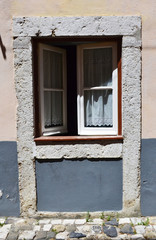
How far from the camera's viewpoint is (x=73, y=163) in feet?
11.9

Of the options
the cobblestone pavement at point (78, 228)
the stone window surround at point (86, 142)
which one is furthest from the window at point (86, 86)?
the cobblestone pavement at point (78, 228)

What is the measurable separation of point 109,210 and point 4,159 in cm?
178

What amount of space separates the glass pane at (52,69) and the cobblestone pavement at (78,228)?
212 centimetres

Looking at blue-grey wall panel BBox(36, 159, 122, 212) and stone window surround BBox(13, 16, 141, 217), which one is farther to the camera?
blue-grey wall panel BBox(36, 159, 122, 212)

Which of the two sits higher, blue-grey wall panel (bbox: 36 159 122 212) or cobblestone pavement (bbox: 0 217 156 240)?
blue-grey wall panel (bbox: 36 159 122 212)

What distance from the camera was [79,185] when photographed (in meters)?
3.65

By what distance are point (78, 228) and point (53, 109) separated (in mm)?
1867

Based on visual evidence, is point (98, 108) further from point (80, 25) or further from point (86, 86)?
point (80, 25)

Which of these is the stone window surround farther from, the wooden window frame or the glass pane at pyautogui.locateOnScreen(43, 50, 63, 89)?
the glass pane at pyautogui.locateOnScreen(43, 50, 63, 89)

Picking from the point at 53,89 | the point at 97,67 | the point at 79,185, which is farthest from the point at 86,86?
the point at 79,185

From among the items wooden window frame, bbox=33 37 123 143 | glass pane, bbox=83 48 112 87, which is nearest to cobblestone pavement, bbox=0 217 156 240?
wooden window frame, bbox=33 37 123 143

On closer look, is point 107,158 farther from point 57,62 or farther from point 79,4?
point 79,4

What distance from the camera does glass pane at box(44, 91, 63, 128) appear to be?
12.8ft

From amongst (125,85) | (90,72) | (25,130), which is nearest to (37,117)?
(25,130)
